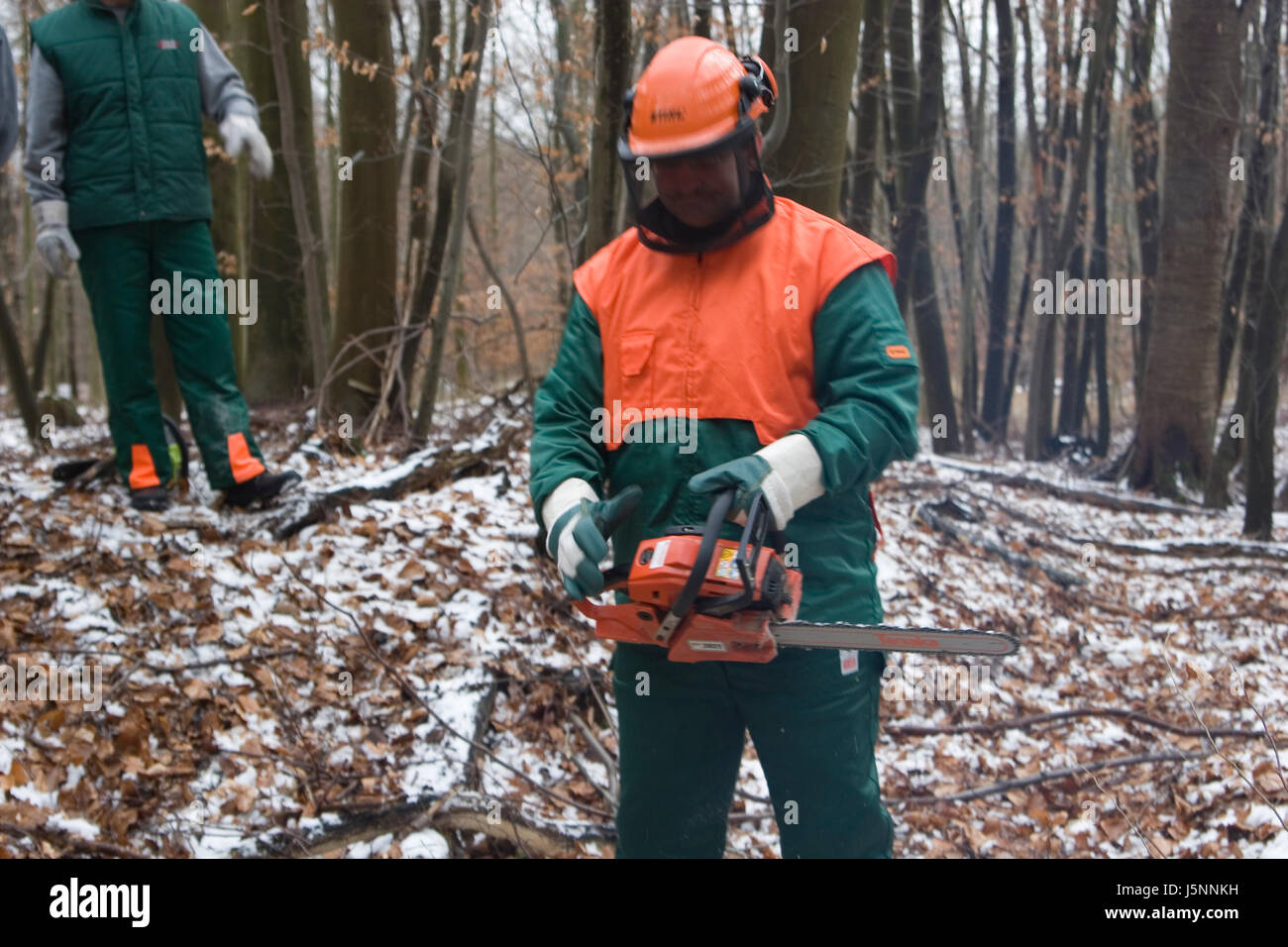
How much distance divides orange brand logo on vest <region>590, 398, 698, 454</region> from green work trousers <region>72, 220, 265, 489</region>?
3.25 m

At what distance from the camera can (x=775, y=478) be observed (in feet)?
7.21

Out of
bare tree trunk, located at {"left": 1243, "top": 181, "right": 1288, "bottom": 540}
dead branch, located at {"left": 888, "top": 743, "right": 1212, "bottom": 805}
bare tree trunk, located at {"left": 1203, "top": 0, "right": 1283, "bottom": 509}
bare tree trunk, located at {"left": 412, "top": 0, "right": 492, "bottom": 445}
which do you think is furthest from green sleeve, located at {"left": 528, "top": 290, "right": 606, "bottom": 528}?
bare tree trunk, located at {"left": 1203, "top": 0, "right": 1283, "bottom": 509}

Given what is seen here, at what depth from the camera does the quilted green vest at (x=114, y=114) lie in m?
4.86

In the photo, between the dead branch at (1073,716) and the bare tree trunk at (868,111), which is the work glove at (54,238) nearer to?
the dead branch at (1073,716)

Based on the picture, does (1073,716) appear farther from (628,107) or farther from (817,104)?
(628,107)

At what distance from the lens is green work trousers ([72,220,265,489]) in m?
4.97

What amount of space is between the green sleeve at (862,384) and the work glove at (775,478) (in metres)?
0.03

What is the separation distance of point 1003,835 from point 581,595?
278cm

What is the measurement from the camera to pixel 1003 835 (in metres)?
4.30

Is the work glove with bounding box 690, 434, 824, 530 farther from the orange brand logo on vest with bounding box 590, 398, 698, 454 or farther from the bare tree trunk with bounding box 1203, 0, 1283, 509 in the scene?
the bare tree trunk with bounding box 1203, 0, 1283, 509

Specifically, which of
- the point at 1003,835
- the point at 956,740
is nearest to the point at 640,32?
the point at 956,740

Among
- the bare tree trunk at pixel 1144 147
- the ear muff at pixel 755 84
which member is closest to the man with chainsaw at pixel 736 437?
the ear muff at pixel 755 84

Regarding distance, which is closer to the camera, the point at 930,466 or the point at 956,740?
the point at 956,740
